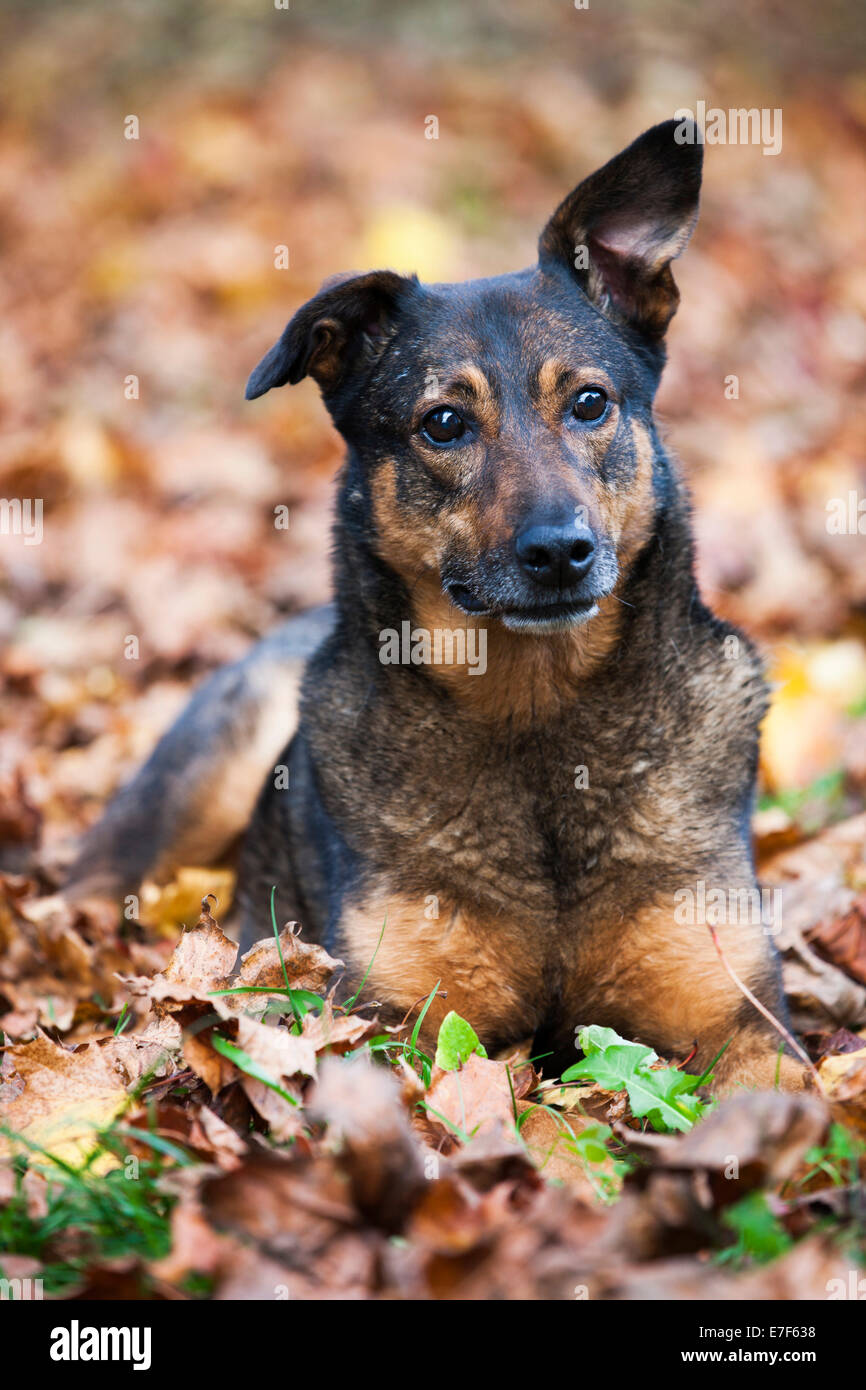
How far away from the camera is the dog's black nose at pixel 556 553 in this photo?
12.1 ft

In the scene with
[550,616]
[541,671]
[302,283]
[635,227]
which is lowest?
[541,671]

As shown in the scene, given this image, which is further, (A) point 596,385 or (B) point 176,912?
(B) point 176,912

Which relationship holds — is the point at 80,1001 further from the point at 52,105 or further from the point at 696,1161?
the point at 52,105

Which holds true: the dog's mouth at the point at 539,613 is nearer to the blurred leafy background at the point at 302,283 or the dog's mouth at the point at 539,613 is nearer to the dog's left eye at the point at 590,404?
the dog's left eye at the point at 590,404

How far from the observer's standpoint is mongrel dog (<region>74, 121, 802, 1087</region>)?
13.0 feet

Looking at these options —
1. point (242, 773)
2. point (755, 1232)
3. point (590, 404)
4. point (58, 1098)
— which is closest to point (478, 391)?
point (590, 404)

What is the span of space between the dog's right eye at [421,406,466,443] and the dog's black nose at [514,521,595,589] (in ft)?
1.67

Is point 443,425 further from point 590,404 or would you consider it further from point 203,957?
point 203,957

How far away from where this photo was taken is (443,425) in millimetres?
4094

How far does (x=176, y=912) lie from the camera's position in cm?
596

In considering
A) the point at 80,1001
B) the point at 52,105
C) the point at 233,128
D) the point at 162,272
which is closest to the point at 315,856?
the point at 80,1001

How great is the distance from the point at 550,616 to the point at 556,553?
266mm

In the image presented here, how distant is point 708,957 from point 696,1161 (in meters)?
1.39
